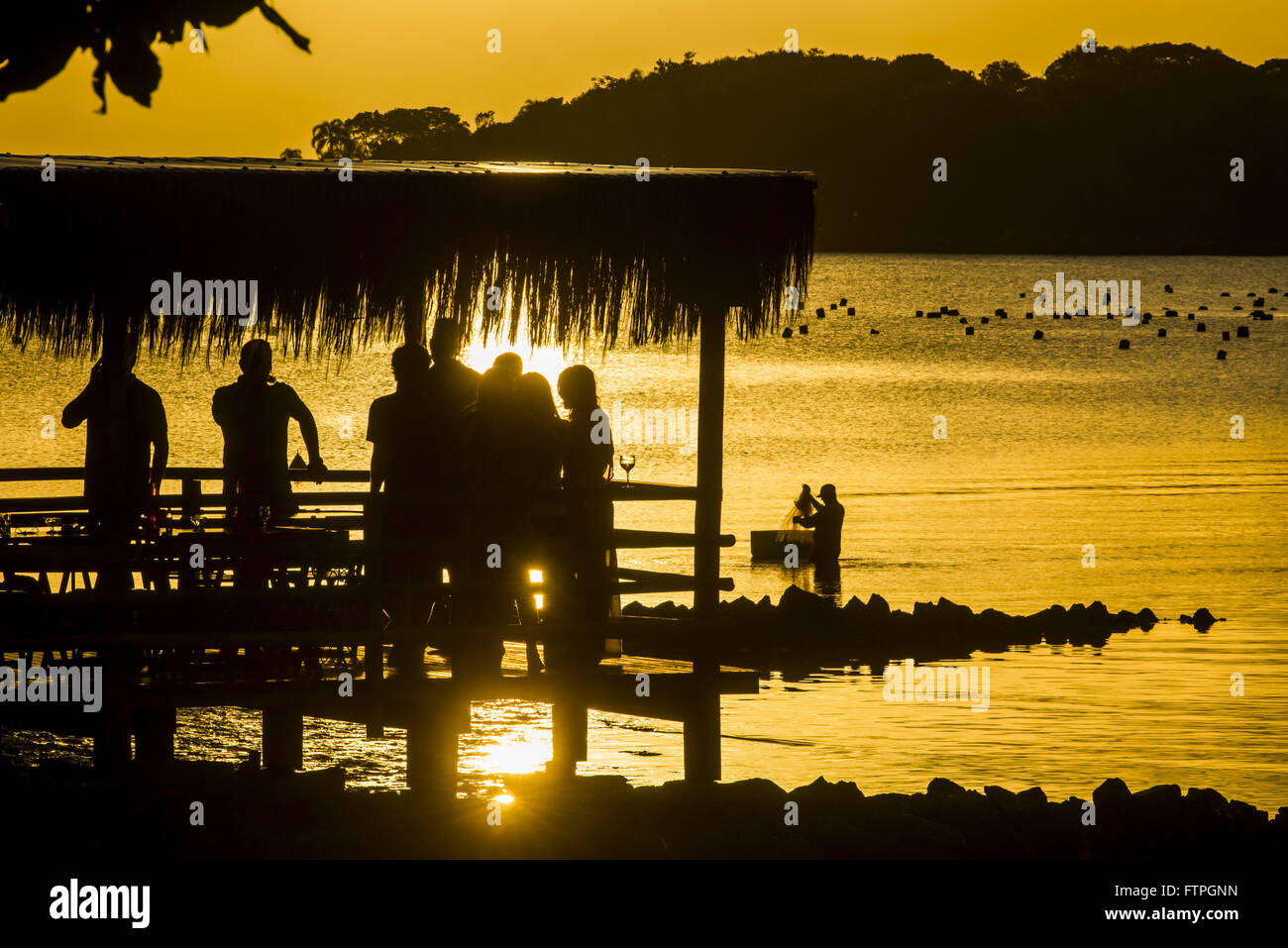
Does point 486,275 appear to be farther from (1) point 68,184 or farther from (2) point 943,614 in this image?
(2) point 943,614

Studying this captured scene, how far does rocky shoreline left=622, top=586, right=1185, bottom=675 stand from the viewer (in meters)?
20.8

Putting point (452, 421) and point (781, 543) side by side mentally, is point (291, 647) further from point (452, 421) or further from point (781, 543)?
point (781, 543)

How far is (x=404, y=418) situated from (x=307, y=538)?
2.92 feet

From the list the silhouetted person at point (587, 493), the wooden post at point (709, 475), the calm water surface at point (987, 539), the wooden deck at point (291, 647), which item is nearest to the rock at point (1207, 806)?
the calm water surface at point (987, 539)

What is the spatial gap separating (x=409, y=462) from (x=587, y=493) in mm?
1043

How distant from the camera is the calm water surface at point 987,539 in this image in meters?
14.3

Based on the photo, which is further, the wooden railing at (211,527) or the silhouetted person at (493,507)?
the silhouetted person at (493,507)

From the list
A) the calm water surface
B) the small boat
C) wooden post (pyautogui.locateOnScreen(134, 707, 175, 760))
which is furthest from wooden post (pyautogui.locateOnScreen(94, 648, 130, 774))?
the small boat

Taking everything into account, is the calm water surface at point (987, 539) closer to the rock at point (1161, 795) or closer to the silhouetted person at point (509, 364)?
the silhouetted person at point (509, 364)

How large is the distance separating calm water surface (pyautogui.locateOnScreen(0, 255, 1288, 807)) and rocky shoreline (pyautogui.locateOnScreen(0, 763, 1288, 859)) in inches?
63.9

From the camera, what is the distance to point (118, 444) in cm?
976

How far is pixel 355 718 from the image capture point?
392 inches

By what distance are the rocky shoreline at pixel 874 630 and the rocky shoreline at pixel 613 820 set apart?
27.2 ft
